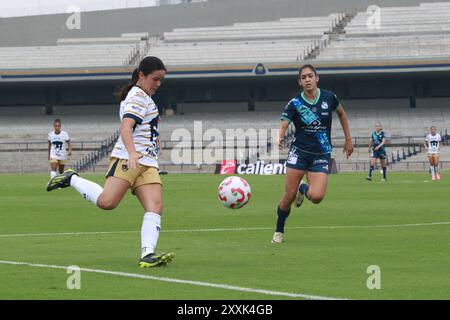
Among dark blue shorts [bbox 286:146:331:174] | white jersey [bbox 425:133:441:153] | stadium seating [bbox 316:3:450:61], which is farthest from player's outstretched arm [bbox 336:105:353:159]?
stadium seating [bbox 316:3:450:61]

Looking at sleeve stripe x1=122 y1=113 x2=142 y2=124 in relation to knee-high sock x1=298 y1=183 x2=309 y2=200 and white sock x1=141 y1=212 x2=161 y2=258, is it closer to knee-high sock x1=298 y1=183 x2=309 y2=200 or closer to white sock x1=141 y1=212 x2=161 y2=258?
white sock x1=141 y1=212 x2=161 y2=258

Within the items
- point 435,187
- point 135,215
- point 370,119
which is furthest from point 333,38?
point 135,215

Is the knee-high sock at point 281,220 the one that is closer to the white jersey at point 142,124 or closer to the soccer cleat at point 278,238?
the soccer cleat at point 278,238

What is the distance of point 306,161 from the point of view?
1401 cm

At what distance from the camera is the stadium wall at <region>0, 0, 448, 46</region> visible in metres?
77.2

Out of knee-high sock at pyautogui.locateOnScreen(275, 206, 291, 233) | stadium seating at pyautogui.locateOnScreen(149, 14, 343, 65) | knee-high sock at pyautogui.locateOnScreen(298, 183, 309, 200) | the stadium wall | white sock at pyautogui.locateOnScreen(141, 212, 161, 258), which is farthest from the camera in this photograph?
the stadium wall

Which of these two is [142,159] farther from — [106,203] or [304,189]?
[304,189]

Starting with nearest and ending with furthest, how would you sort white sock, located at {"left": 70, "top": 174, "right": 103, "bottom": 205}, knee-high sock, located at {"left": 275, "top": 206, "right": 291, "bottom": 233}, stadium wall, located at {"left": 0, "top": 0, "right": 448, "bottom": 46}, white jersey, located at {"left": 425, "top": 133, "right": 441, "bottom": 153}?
white sock, located at {"left": 70, "top": 174, "right": 103, "bottom": 205}, knee-high sock, located at {"left": 275, "top": 206, "right": 291, "bottom": 233}, white jersey, located at {"left": 425, "top": 133, "right": 441, "bottom": 153}, stadium wall, located at {"left": 0, "top": 0, "right": 448, "bottom": 46}

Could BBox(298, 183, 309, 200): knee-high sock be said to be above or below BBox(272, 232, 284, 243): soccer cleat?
above

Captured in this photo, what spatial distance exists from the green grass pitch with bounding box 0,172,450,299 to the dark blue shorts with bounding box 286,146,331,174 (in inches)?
40.4

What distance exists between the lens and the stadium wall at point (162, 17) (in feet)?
253

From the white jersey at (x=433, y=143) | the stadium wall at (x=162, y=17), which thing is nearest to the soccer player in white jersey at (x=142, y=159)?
the white jersey at (x=433, y=143)

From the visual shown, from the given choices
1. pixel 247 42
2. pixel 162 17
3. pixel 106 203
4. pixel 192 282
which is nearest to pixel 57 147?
pixel 106 203
